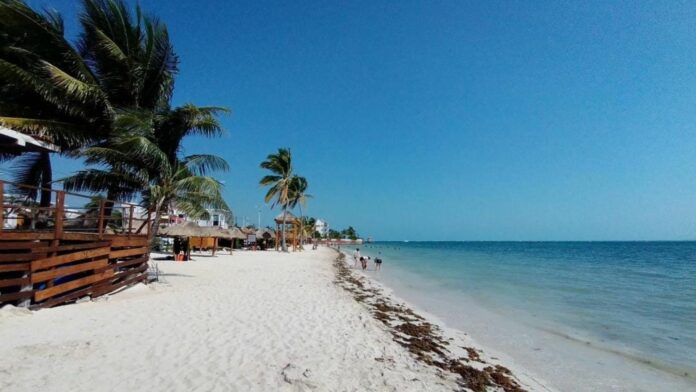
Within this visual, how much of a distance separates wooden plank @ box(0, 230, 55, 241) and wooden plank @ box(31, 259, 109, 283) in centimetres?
60

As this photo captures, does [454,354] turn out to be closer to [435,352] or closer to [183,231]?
[435,352]

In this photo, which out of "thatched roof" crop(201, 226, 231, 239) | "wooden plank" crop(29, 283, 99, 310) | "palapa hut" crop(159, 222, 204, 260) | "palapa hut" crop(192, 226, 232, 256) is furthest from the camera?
"palapa hut" crop(192, 226, 232, 256)

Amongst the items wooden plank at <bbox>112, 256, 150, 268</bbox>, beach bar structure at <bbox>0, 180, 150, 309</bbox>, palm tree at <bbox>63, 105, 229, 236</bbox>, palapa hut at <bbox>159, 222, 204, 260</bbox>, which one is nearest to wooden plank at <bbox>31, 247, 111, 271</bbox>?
beach bar structure at <bbox>0, 180, 150, 309</bbox>

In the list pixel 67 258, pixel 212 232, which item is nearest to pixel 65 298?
pixel 67 258

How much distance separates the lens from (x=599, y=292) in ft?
47.8

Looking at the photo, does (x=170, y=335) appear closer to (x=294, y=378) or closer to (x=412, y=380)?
(x=294, y=378)

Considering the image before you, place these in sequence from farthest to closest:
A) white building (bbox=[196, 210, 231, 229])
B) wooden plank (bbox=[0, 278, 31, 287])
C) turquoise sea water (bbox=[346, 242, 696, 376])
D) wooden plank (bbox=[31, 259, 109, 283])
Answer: white building (bbox=[196, 210, 231, 229]) < turquoise sea water (bbox=[346, 242, 696, 376]) < wooden plank (bbox=[31, 259, 109, 283]) < wooden plank (bbox=[0, 278, 31, 287])

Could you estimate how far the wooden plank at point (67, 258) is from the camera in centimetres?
618

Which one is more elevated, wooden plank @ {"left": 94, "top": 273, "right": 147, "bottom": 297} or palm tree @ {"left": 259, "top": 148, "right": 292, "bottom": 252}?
palm tree @ {"left": 259, "top": 148, "right": 292, "bottom": 252}

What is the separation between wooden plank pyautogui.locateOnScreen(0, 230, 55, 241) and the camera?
228 inches

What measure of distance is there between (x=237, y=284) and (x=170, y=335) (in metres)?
5.72

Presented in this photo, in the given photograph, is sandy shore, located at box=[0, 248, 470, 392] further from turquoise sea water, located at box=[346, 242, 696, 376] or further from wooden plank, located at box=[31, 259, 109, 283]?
turquoise sea water, located at box=[346, 242, 696, 376]

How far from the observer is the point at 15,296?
19.3 ft

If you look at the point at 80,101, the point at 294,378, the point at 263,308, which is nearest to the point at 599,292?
the point at 263,308
